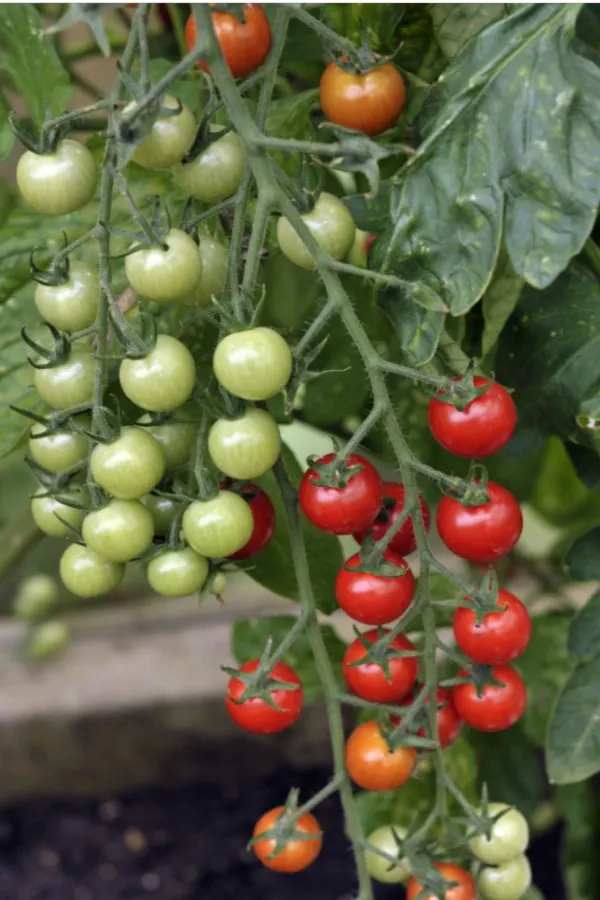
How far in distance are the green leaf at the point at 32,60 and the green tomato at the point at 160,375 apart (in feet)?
0.88

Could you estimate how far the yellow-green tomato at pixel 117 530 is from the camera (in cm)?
47

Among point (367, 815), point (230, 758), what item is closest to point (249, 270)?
point (367, 815)

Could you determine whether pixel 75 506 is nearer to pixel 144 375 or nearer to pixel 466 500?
pixel 144 375

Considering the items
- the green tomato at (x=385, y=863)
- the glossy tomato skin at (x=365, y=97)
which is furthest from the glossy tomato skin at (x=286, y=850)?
the glossy tomato skin at (x=365, y=97)

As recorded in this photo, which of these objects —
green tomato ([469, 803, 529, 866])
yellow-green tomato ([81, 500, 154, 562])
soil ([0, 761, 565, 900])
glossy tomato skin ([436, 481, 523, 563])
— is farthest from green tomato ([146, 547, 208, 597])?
soil ([0, 761, 565, 900])

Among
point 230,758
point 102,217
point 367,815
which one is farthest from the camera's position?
point 230,758

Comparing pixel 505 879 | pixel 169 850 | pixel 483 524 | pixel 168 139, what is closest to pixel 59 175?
pixel 168 139

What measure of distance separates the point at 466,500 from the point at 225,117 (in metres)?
0.26

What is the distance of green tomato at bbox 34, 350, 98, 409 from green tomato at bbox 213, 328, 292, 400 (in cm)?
9

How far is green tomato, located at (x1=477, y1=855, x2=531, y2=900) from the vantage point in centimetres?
60

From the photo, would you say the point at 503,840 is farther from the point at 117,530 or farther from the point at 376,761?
the point at 117,530

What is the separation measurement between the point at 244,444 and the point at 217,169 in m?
0.13

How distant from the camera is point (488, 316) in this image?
0.57m

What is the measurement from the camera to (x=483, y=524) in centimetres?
50
